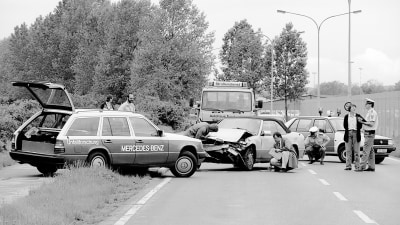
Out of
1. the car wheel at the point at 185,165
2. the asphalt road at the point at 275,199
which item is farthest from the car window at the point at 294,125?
the car wheel at the point at 185,165

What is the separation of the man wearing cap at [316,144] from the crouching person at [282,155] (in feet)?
9.95

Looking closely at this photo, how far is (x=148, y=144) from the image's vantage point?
17.8m

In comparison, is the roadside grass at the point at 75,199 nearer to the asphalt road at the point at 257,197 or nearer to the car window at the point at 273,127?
the asphalt road at the point at 257,197

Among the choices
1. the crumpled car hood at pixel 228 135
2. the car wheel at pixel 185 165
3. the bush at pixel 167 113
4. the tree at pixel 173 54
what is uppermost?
the tree at pixel 173 54

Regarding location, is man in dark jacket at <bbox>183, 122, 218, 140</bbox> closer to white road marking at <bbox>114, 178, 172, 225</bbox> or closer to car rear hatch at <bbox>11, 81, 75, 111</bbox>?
white road marking at <bbox>114, 178, 172, 225</bbox>

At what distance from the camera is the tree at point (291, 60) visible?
271 feet

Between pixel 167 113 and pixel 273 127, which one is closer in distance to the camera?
pixel 273 127

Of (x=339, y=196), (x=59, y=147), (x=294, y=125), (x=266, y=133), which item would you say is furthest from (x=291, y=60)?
(x=339, y=196)

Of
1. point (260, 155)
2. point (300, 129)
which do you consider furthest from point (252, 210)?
point (300, 129)

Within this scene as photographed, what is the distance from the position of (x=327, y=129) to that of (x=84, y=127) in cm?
1190

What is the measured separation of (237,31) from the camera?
95125 mm

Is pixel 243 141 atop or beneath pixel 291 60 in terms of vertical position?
beneath

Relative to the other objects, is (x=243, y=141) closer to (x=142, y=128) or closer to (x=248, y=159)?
(x=248, y=159)

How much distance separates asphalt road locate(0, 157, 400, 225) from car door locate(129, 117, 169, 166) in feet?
1.81
